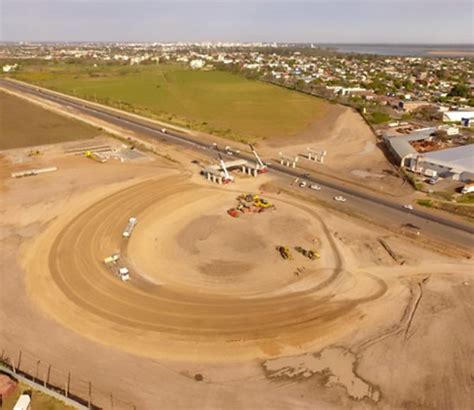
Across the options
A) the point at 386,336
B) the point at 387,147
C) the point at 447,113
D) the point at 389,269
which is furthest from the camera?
the point at 447,113

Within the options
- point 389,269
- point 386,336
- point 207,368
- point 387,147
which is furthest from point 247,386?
point 387,147

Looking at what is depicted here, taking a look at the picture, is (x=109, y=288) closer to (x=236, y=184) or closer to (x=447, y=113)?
(x=236, y=184)

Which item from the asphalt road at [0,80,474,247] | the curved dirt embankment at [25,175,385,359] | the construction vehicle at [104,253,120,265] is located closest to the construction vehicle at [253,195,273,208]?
the curved dirt embankment at [25,175,385,359]

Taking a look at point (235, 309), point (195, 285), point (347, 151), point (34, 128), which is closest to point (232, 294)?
point (235, 309)

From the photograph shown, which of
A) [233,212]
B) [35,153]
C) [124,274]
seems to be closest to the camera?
[124,274]

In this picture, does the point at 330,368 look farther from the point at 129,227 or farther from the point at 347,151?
the point at 347,151

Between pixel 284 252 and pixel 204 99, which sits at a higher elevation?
pixel 204 99
